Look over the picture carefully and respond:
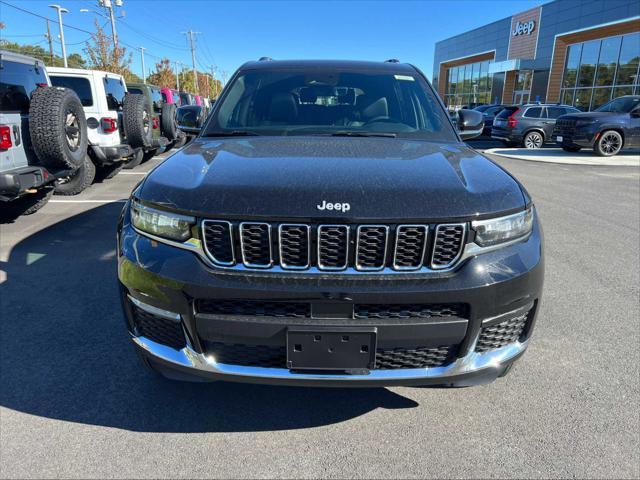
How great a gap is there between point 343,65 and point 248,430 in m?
2.63

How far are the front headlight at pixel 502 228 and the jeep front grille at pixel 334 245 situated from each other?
90mm

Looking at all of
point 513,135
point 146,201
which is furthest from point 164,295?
point 513,135

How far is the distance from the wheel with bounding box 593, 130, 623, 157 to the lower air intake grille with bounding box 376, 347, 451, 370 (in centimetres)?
1564

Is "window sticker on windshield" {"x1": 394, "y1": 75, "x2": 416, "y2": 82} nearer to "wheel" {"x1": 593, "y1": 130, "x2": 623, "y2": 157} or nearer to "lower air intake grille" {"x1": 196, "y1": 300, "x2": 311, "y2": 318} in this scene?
"lower air intake grille" {"x1": 196, "y1": 300, "x2": 311, "y2": 318}

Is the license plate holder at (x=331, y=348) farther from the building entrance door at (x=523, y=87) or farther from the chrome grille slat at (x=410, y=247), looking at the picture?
the building entrance door at (x=523, y=87)

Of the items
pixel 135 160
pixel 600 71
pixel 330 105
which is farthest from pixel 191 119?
pixel 600 71

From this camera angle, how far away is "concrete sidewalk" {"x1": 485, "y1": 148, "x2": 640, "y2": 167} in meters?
13.7

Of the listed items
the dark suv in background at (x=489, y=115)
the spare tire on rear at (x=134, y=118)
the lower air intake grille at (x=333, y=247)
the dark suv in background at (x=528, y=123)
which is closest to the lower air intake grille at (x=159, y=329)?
the lower air intake grille at (x=333, y=247)

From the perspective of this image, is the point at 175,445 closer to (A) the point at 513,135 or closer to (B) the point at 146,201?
(B) the point at 146,201

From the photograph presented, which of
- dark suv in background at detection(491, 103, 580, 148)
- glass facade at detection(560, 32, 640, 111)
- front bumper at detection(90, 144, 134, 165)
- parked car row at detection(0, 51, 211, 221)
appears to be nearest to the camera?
parked car row at detection(0, 51, 211, 221)

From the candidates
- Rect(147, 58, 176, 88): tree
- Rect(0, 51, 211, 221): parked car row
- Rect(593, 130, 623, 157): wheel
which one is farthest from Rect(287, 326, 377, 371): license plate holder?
Rect(147, 58, 176, 88): tree

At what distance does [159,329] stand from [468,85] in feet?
166

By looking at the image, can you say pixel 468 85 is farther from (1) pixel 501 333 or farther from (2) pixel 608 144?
(1) pixel 501 333

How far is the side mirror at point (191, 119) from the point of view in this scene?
3.41 metres
